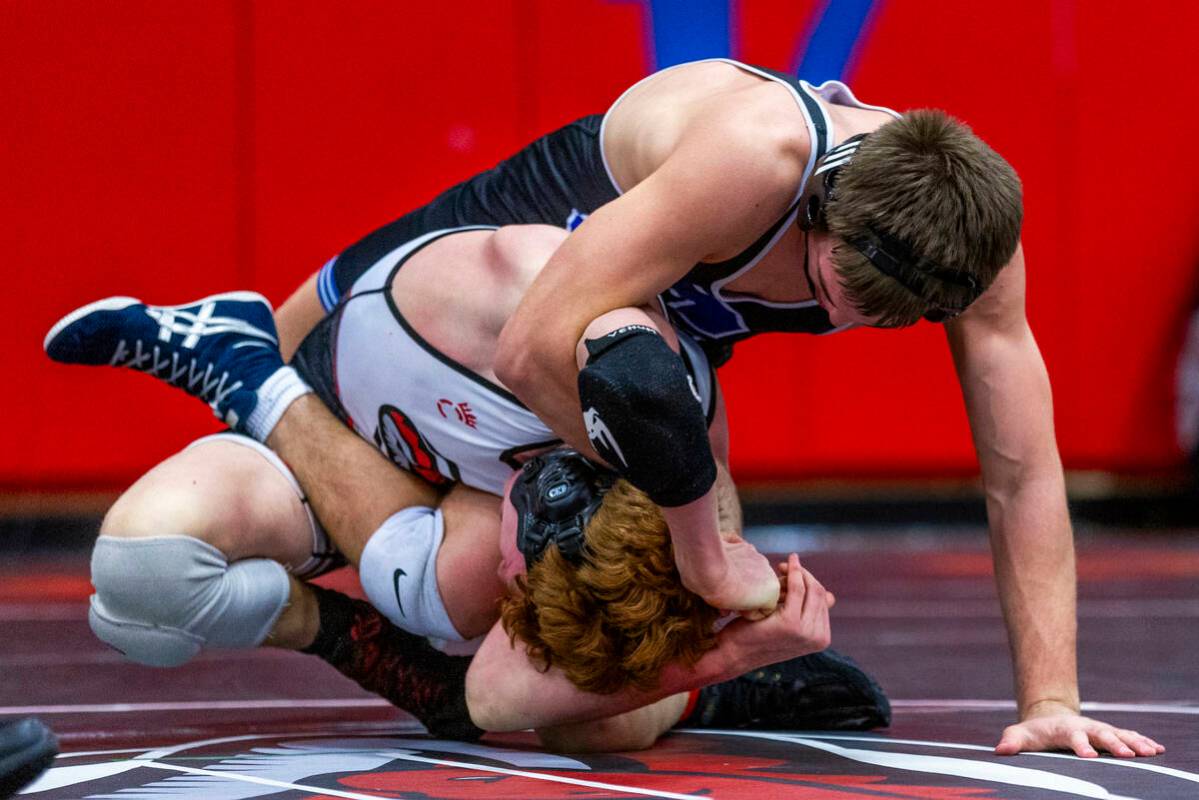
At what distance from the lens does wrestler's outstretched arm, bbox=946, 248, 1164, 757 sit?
7.73 ft

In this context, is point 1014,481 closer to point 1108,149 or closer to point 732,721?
point 732,721

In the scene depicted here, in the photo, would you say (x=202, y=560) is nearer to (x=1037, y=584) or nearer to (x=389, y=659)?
(x=389, y=659)

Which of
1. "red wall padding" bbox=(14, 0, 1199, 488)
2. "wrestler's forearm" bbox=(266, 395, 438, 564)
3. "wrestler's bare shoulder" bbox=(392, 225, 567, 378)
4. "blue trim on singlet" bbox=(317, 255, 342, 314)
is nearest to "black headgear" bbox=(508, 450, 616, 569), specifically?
"wrestler's bare shoulder" bbox=(392, 225, 567, 378)

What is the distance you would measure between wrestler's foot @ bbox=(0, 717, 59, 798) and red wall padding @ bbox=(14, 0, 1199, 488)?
13.6 ft

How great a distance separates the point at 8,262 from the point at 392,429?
3.48 m

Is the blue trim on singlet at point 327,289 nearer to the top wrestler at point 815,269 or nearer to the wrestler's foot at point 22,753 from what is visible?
the top wrestler at point 815,269

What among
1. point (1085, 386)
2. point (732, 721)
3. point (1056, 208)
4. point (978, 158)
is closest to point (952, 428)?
point (1085, 386)

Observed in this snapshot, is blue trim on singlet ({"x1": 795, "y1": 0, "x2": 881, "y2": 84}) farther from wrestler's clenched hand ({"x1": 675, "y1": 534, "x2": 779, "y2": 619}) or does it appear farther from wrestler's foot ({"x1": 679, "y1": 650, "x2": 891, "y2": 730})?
wrestler's clenched hand ({"x1": 675, "y1": 534, "x2": 779, "y2": 619})

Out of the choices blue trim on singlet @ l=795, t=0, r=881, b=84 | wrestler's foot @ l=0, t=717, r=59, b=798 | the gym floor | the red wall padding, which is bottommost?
wrestler's foot @ l=0, t=717, r=59, b=798

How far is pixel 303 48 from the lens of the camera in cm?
563

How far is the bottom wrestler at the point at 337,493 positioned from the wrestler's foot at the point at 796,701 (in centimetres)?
2

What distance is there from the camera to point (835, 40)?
229 inches

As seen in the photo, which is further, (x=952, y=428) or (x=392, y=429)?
(x=952, y=428)

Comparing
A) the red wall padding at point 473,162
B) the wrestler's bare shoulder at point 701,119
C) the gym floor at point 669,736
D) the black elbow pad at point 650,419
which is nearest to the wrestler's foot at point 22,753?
the gym floor at point 669,736
